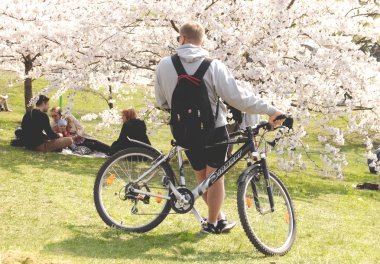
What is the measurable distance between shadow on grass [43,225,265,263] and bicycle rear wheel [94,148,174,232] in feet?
0.52

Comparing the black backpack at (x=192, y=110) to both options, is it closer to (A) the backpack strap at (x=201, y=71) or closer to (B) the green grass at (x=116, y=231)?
(A) the backpack strap at (x=201, y=71)

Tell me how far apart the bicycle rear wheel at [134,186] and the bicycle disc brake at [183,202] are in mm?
131

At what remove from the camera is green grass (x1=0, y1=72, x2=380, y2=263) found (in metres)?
4.83

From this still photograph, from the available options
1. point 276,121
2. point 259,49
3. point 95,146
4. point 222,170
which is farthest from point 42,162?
point 276,121

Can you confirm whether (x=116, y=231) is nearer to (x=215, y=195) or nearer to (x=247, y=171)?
(x=215, y=195)

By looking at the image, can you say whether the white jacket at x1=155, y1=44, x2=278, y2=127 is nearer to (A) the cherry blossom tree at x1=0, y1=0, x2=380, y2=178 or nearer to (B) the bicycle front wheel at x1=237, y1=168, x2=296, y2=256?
(B) the bicycle front wheel at x1=237, y1=168, x2=296, y2=256

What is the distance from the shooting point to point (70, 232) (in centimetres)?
540

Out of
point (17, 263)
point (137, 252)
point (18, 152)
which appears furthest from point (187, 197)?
point (18, 152)

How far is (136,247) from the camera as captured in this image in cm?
502

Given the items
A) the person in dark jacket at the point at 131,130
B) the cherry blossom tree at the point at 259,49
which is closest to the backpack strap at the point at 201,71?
the cherry blossom tree at the point at 259,49

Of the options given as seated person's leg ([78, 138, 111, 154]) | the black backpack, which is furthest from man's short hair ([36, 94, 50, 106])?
the black backpack

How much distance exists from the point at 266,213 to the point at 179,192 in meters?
0.79

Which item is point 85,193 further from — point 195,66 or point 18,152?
point 18,152

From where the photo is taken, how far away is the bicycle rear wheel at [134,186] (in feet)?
17.4
